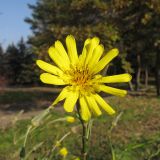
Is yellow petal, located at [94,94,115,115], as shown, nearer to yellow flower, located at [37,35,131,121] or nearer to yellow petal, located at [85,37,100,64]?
yellow flower, located at [37,35,131,121]

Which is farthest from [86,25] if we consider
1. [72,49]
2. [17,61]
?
[17,61]

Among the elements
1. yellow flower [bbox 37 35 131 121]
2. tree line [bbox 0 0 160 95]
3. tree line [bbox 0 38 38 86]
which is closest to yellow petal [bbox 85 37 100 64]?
yellow flower [bbox 37 35 131 121]

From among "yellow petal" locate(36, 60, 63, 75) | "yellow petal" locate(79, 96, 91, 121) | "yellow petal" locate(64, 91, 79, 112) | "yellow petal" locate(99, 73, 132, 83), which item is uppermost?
"yellow petal" locate(36, 60, 63, 75)

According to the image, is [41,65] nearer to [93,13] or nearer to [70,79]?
[70,79]

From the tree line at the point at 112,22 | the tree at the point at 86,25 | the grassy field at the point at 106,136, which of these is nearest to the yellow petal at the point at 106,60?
the grassy field at the point at 106,136

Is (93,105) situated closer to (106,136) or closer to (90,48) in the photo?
(90,48)

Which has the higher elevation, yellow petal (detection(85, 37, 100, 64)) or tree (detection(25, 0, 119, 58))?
tree (detection(25, 0, 119, 58))
